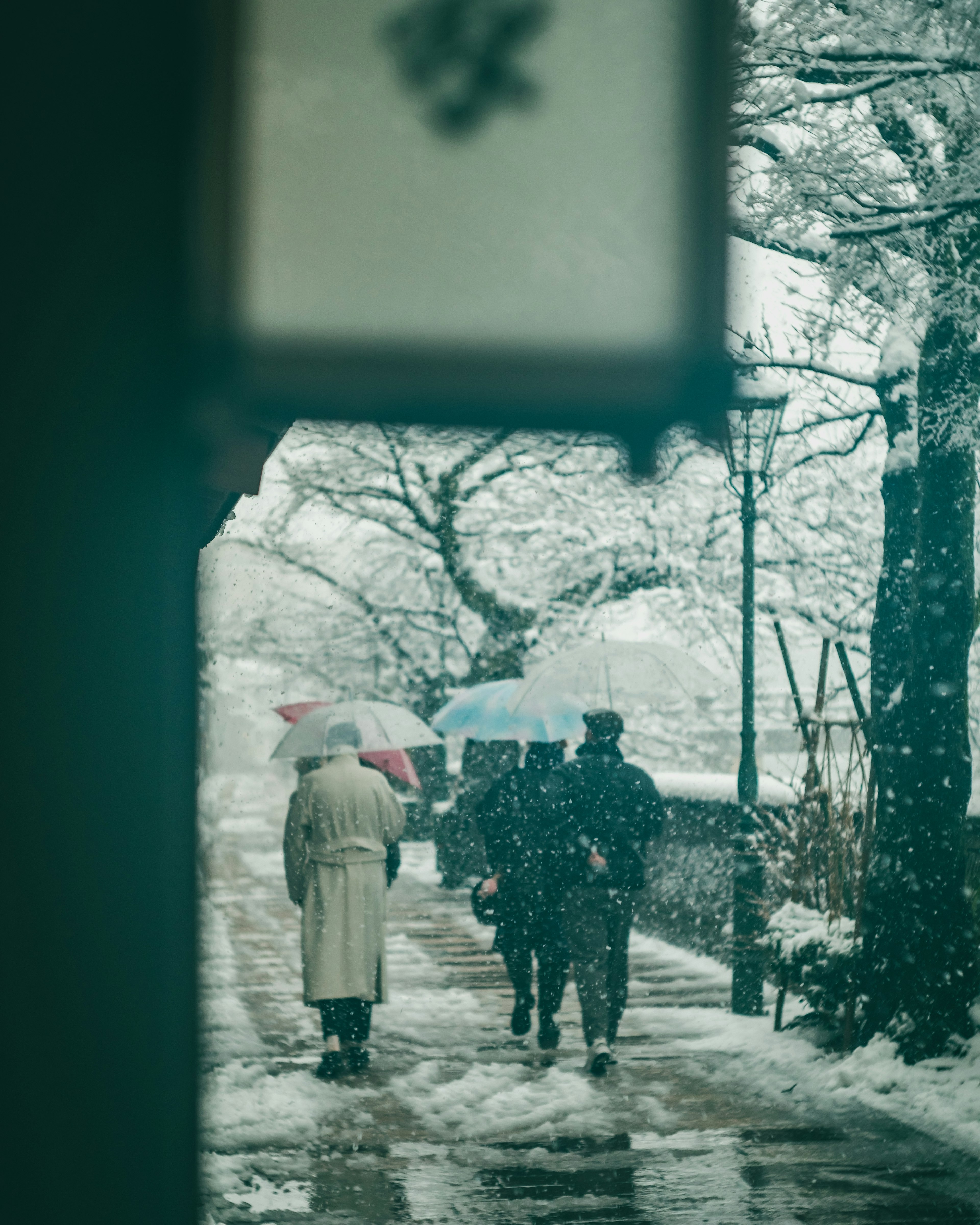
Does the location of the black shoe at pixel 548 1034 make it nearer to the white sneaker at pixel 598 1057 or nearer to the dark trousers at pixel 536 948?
the dark trousers at pixel 536 948

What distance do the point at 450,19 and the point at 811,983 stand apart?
4870mm

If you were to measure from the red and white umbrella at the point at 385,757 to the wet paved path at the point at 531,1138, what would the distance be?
1431 mm

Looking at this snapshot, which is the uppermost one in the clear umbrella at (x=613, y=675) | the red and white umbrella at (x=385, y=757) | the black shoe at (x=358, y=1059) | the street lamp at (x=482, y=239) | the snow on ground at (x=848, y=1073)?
the street lamp at (x=482, y=239)

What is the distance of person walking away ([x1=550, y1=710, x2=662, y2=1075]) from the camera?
16.7ft

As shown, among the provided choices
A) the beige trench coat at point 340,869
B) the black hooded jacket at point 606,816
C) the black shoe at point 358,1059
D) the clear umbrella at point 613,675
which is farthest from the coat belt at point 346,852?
the clear umbrella at point 613,675

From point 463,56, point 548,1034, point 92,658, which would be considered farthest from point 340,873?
point 92,658

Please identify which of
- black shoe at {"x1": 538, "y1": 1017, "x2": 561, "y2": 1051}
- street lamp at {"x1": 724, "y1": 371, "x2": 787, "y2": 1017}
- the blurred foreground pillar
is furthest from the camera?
street lamp at {"x1": 724, "y1": 371, "x2": 787, "y2": 1017}

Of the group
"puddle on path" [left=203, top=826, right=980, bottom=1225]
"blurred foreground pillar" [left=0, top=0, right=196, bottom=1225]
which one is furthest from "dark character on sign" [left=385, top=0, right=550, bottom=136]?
"puddle on path" [left=203, top=826, right=980, bottom=1225]

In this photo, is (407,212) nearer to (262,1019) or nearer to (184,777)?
(184,777)

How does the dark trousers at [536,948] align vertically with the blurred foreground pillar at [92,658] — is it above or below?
below

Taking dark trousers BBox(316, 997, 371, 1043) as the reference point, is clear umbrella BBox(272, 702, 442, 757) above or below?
above

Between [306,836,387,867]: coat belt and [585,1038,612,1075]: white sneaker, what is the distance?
4.39 feet

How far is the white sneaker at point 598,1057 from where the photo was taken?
207 inches

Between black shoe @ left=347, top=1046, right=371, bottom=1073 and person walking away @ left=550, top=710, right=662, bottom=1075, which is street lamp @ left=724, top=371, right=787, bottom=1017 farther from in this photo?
black shoe @ left=347, top=1046, right=371, bottom=1073
